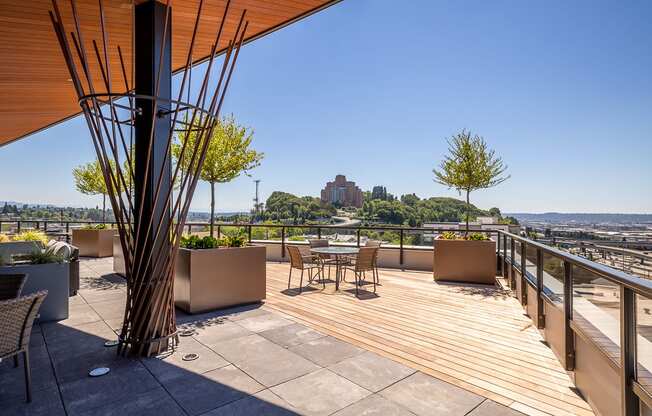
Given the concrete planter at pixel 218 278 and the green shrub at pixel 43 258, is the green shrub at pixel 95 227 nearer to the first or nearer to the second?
the green shrub at pixel 43 258

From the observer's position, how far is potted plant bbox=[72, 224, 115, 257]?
9688mm

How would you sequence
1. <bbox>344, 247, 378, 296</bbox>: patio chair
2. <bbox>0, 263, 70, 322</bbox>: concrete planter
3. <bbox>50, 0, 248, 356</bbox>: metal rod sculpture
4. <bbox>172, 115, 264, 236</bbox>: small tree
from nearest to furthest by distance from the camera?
<bbox>50, 0, 248, 356</bbox>: metal rod sculpture, <bbox>0, 263, 70, 322</bbox>: concrete planter, <bbox>344, 247, 378, 296</bbox>: patio chair, <bbox>172, 115, 264, 236</bbox>: small tree

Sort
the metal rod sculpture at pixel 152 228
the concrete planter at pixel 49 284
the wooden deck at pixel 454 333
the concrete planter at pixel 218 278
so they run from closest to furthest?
the wooden deck at pixel 454 333 → the metal rod sculpture at pixel 152 228 → the concrete planter at pixel 49 284 → the concrete planter at pixel 218 278

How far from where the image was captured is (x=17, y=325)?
2.39 m

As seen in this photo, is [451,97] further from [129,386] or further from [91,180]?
[129,386]

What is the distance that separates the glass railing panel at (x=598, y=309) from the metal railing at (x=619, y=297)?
28mm

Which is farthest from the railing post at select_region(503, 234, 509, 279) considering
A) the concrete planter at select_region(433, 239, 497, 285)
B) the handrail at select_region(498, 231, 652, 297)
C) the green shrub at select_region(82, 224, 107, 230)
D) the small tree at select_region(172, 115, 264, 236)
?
the green shrub at select_region(82, 224, 107, 230)

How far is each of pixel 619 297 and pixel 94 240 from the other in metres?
10.9

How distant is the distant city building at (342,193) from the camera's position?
2192 cm

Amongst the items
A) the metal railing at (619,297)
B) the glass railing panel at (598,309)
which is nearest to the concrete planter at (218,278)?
the metal railing at (619,297)

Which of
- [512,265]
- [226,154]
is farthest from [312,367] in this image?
[226,154]

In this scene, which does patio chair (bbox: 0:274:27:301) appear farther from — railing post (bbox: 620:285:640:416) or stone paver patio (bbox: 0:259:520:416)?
railing post (bbox: 620:285:640:416)

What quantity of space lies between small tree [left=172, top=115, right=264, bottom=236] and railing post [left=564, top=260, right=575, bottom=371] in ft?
21.0

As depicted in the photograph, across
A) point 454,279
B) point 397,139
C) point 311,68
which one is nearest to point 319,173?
point 397,139
